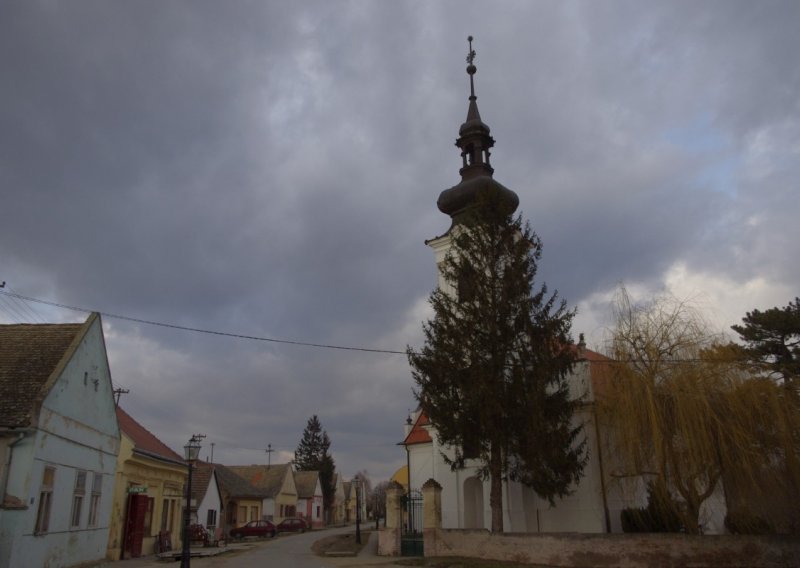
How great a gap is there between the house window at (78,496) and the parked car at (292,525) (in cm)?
3539

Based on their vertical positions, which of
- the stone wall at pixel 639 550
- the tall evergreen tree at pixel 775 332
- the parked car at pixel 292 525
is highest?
the tall evergreen tree at pixel 775 332

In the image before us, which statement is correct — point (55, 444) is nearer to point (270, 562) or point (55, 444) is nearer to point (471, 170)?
point (270, 562)

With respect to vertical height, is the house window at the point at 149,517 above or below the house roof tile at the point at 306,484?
below

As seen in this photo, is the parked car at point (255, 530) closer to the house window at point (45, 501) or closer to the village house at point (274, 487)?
the village house at point (274, 487)

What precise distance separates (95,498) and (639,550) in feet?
54.5

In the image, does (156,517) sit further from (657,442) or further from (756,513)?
(756,513)

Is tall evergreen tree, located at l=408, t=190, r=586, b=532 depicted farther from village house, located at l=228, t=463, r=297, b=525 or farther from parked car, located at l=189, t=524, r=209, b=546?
village house, located at l=228, t=463, r=297, b=525

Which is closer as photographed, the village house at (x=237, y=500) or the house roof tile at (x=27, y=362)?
the house roof tile at (x=27, y=362)

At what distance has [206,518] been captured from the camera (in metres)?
40.3

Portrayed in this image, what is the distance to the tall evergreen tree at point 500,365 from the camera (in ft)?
67.6

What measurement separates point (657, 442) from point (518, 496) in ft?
28.7

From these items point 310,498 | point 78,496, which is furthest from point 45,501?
point 310,498

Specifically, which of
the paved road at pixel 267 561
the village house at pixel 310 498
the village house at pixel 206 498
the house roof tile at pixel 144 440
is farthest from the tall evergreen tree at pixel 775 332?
the village house at pixel 310 498

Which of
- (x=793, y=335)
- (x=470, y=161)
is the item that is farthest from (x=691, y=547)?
(x=470, y=161)
